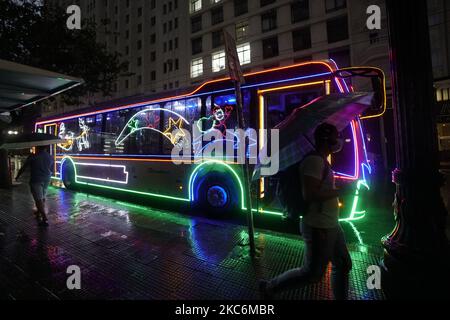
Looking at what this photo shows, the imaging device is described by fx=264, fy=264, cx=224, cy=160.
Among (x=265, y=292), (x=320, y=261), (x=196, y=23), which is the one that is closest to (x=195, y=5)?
(x=196, y=23)

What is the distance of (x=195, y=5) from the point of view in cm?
3438

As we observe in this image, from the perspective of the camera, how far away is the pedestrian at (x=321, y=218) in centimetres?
242

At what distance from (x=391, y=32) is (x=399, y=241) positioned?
7.73 feet

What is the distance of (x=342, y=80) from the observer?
4.97m

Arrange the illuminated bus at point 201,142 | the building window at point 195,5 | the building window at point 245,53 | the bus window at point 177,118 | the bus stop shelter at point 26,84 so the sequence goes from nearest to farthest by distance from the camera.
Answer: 1. the bus stop shelter at point 26,84
2. the illuminated bus at point 201,142
3. the bus window at point 177,118
4. the building window at point 245,53
5. the building window at point 195,5

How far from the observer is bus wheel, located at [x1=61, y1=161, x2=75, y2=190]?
10672mm

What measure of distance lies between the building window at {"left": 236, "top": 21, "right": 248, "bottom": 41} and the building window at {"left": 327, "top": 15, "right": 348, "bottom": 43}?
29.8ft

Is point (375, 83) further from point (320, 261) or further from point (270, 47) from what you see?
point (270, 47)

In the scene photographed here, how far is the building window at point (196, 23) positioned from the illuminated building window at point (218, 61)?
5245 millimetres

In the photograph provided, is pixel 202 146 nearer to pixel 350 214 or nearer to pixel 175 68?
pixel 350 214

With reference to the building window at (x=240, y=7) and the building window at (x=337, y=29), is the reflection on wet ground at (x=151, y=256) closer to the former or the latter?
the building window at (x=337, y=29)

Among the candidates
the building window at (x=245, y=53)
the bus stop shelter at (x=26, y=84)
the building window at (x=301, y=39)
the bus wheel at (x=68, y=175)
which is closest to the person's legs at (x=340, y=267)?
the bus stop shelter at (x=26, y=84)

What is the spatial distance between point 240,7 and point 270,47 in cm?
677

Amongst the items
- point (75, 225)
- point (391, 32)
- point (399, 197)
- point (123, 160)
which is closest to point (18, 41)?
point (123, 160)
